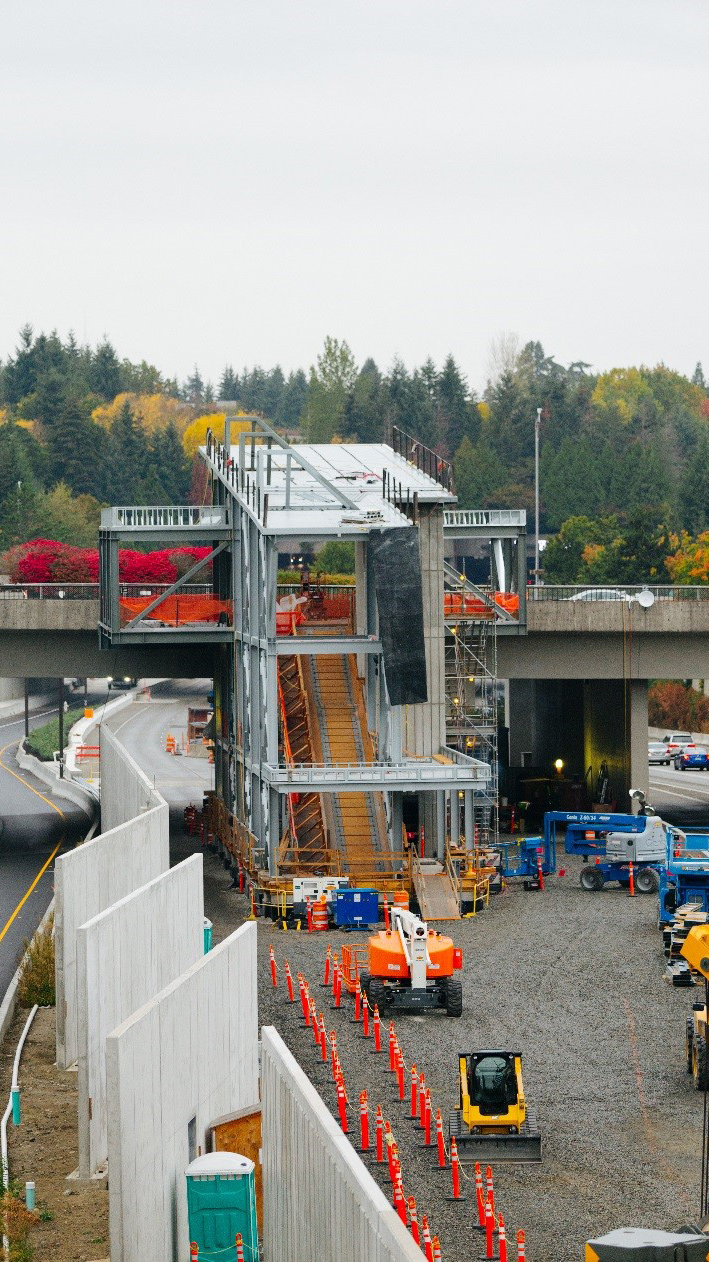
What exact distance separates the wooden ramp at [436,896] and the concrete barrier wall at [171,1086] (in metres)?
20.7

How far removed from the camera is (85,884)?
1363 inches

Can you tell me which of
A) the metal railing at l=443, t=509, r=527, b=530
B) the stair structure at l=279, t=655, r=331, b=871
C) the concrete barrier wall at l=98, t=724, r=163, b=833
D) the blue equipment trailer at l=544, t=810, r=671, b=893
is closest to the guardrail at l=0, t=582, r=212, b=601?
the stair structure at l=279, t=655, r=331, b=871

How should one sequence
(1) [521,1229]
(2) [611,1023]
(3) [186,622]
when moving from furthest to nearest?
(3) [186,622]
(2) [611,1023]
(1) [521,1229]

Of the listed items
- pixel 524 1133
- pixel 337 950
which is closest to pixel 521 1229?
pixel 524 1133

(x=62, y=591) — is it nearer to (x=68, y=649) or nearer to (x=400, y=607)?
(x=68, y=649)

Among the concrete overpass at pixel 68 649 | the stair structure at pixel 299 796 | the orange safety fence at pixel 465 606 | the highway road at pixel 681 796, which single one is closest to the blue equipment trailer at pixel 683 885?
the stair structure at pixel 299 796

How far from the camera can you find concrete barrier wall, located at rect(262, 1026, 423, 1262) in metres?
17.7

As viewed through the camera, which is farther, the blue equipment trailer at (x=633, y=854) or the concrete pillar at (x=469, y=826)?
the blue equipment trailer at (x=633, y=854)

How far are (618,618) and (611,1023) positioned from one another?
97.6 feet

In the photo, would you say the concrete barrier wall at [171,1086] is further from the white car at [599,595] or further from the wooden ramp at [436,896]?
the white car at [599,595]

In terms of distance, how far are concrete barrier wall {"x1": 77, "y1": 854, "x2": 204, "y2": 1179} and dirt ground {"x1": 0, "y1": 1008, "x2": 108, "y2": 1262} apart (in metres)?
0.75

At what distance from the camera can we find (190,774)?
321ft

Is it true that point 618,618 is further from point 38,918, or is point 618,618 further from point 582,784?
point 38,918

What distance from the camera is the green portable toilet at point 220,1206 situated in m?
23.9
